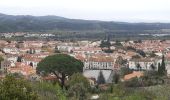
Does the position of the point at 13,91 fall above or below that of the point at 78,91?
above

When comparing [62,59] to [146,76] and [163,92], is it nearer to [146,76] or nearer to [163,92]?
[146,76]

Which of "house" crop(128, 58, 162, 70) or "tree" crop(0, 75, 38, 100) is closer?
"tree" crop(0, 75, 38, 100)

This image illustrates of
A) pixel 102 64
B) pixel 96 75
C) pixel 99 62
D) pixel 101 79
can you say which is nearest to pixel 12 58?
pixel 99 62

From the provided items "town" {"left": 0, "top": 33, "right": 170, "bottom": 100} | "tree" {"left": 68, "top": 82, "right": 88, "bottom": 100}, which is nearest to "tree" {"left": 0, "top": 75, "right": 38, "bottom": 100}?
"town" {"left": 0, "top": 33, "right": 170, "bottom": 100}

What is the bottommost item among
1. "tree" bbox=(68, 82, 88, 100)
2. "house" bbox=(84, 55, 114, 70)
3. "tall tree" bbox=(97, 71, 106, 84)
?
"house" bbox=(84, 55, 114, 70)

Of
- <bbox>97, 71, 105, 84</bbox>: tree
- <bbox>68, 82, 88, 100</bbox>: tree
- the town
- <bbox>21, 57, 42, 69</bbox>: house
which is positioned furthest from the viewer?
<bbox>21, 57, 42, 69</bbox>: house

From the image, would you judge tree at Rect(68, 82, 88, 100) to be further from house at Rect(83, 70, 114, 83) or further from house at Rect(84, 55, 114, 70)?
house at Rect(84, 55, 114, 70)

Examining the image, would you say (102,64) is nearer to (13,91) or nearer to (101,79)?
(101,79)

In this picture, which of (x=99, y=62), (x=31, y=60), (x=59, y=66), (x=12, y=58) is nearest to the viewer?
(x=59, y=66)

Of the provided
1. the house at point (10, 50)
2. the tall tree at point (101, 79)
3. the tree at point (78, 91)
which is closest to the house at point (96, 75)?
the tall tree at point (101, 79)

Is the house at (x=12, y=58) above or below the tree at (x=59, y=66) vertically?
below

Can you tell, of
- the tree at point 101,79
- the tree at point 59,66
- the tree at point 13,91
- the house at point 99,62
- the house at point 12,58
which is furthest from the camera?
the house at point 12,58

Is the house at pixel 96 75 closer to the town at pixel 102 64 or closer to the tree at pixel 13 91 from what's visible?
the town at pixel 102 64
